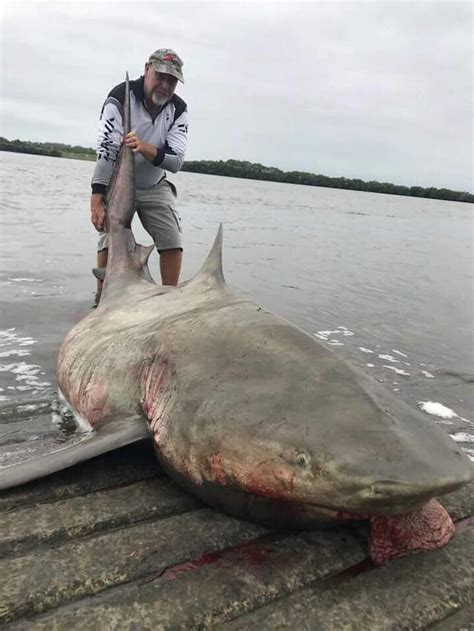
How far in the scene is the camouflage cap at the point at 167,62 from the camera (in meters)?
5.10

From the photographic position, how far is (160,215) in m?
6.19

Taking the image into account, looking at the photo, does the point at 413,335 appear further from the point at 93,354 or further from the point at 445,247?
the point at 445,247

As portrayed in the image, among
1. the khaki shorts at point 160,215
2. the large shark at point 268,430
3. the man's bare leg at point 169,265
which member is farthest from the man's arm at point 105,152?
the large shark at point 268,430

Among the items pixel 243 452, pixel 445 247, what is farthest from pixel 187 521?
pixel 445 247

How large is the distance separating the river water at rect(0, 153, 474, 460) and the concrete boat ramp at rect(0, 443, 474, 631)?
134 cm

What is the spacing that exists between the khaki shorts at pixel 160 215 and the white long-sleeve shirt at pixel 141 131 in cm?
32

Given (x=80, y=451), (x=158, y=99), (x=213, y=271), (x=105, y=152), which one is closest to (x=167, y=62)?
(x=158, y=99)

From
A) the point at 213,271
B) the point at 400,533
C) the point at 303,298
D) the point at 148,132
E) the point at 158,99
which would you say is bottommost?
the point at 303,298

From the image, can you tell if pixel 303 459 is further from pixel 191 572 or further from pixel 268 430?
pixel 191 572

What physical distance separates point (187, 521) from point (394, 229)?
23574 millimetres

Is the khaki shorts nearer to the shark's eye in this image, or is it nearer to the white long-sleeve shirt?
the white long-sleeve shirt

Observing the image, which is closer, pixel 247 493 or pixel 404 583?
pixel 404 583

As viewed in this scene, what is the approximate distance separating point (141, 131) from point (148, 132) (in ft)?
0.22

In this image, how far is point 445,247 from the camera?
746 inches
